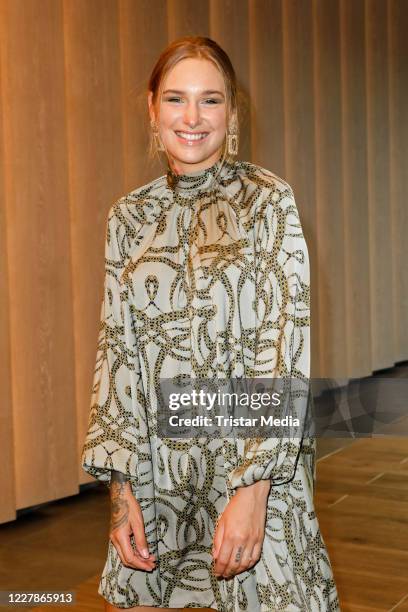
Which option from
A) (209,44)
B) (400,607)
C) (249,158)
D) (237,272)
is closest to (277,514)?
(237,272)

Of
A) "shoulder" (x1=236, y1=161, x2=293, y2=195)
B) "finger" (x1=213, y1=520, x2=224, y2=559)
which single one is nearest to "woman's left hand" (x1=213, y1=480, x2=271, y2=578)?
"finger" (x1=213, y1=520, x2=224, y2=559)

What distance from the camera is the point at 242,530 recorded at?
1364 millimetres

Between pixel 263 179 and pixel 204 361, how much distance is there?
30cm

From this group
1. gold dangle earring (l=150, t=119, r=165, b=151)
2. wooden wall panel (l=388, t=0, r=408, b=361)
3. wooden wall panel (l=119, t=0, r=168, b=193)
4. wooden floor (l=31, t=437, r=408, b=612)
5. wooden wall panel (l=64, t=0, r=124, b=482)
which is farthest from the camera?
wooden wall panel (l=388, t=0, r=408, b=361)

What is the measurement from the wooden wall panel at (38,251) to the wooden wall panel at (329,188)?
2.55 metres

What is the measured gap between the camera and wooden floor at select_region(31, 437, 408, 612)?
9.36 ft

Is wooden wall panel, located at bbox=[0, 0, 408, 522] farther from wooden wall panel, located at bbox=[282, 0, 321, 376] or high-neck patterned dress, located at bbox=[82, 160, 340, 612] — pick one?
high-neck patterned dress, located at bbox=[82, 160, 340, 612]

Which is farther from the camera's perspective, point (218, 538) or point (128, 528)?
point (128, 528)

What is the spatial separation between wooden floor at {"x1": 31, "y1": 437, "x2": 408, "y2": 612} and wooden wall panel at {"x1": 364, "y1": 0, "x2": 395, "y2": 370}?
2065 mm

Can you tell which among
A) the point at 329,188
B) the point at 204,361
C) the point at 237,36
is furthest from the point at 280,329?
the point at 329,188

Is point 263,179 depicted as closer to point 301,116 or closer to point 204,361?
point 204,361

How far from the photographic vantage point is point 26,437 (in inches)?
150

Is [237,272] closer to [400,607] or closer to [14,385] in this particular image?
[400,607]

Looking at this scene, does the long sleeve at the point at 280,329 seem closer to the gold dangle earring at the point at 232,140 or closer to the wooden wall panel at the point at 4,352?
the gold dangle earring at the point at 232,140
